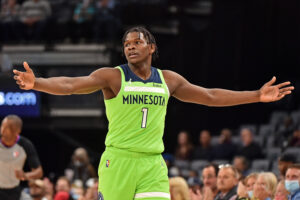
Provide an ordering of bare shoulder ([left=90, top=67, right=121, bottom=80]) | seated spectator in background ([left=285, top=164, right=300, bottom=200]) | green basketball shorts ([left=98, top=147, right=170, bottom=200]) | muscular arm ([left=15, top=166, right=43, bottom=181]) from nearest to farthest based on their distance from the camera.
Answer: green basketball shorts ([left=98, top=147, right=170, bottom=200]) < bare shoulder ([left=90, top=67, right=121, bottom=80]) < seated spectator in background ([left=285, top=164, right=300, bottom=200]) < muscular arm ([left=15, top=166, right=43, bottom=181])

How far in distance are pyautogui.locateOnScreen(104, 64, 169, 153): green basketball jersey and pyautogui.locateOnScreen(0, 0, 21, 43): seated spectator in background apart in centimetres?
1073

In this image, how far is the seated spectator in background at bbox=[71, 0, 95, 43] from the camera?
1535 centimetres

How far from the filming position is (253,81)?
16859 millimetres

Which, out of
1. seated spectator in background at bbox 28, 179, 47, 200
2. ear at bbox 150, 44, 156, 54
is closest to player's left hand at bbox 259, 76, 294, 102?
ear at bbox 150, 44, 156, 54

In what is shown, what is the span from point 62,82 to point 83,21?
10067 millimetres

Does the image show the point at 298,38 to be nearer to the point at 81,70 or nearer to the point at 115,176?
the point at 81,70

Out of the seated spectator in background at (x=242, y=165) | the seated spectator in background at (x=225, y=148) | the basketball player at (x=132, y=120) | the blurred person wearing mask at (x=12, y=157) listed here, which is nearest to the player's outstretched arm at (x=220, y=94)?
the basketball player at (x=132, y=120)

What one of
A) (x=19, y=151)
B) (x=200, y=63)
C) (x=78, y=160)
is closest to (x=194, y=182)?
(x=78, y=160)

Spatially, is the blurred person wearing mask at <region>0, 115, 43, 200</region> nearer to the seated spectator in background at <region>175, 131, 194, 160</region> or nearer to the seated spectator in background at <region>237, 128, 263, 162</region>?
the seated spectator in background at <region>237, 128, 263, 162</region>

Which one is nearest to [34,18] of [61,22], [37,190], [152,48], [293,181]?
[61,22]

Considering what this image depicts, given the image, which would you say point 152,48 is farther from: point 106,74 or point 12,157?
point 12,157

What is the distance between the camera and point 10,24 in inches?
634

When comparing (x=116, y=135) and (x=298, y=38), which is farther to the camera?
(x=298, y=38)

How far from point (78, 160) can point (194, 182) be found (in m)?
2.63
